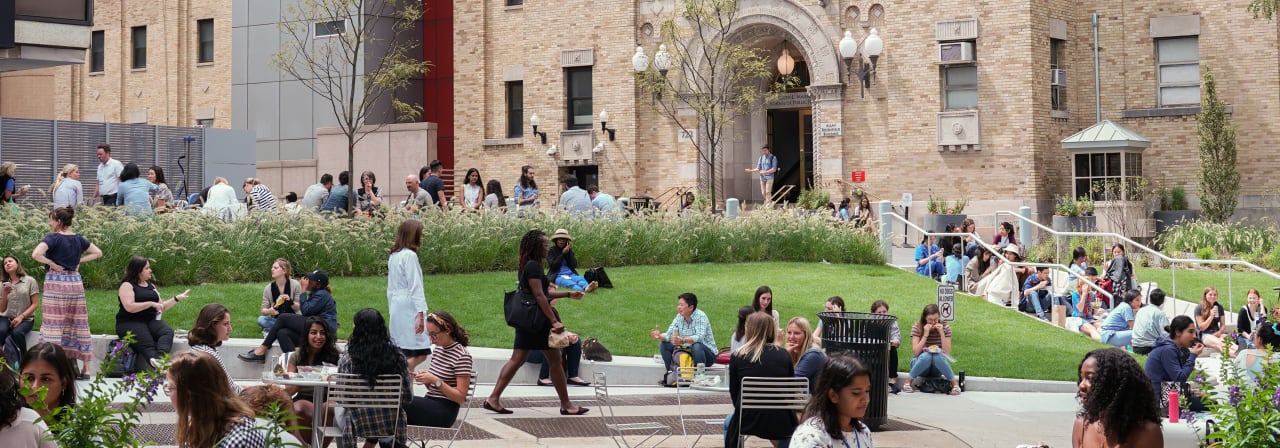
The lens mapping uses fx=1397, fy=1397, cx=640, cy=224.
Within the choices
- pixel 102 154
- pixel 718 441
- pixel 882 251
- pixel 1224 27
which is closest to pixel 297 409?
pixel 718 441

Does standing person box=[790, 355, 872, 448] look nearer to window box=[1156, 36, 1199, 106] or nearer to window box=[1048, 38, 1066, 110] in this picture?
window box=[1048, 38, 1066, 110]

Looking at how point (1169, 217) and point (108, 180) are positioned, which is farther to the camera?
point (1169, 217)

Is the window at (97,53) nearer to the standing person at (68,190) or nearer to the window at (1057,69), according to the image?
the standing person at (68,190)

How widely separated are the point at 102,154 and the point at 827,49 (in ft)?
55.3

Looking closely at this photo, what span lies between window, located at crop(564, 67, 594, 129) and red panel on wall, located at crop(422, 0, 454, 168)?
458 centimetres

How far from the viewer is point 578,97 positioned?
119 feet

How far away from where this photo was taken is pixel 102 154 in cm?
2238

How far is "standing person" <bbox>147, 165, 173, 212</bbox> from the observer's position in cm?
2230

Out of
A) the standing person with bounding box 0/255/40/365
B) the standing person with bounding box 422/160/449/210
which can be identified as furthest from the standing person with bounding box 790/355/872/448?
the standing person with bounding box 422/160/449/210

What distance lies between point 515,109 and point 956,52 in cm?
1270

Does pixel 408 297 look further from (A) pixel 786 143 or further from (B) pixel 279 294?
(A) pixel 786 143

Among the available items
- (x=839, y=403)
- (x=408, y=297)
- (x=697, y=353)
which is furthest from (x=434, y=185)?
(x=839, y=403)

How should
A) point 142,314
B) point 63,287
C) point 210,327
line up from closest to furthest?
point 210,327 < point 63,287 < point 142,314

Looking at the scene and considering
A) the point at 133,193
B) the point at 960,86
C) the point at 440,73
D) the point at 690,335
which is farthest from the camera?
the point at 440,73
